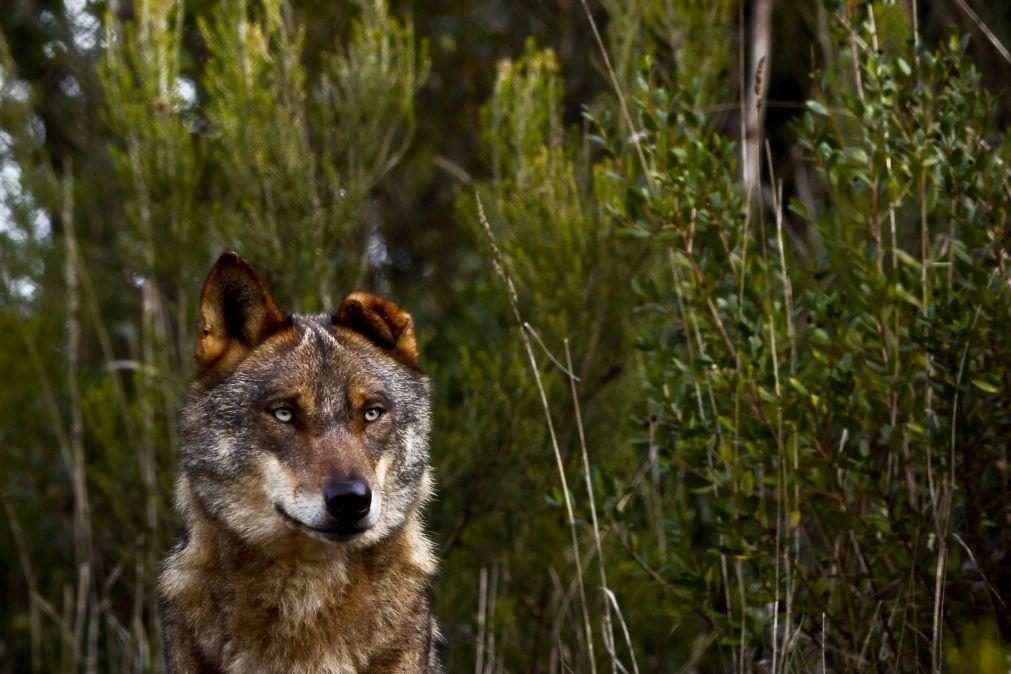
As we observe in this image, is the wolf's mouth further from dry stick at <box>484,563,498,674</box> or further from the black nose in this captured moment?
dry stick at <box>484,563,498,674</box>

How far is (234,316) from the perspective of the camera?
13.1ft

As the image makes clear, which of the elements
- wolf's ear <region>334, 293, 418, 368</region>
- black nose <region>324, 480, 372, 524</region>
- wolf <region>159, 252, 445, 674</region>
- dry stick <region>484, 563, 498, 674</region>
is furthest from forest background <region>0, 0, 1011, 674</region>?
black nose <region>324, 480, 372, 524</region>

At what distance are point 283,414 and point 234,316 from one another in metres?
0.44

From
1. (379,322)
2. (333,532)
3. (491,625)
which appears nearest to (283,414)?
(333,532)

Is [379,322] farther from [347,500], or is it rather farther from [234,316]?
[347,500]

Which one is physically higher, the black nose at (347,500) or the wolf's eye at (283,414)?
the wolf's eye at (283,414)

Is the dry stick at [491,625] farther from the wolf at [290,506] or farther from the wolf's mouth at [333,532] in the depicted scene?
the wolf's mouth at [333,532]

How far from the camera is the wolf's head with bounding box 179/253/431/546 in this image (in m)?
3.54

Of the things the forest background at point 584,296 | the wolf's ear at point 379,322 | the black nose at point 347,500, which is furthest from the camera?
the forest background at point 584,296

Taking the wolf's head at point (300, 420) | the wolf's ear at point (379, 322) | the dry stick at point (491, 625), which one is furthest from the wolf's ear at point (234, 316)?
the dry stick at point (491, 625)

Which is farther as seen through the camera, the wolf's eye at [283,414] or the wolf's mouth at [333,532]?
the wolf's eye at [283,414]

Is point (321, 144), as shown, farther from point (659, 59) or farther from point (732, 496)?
point (732, 496)

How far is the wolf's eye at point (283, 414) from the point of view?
A: 3707 millimetres

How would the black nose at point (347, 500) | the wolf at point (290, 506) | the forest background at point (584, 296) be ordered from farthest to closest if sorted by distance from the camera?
1. the forest background at point (584, 296)
2. the wolf at point (290, 506)
3. the black nose at point (347, 500)
